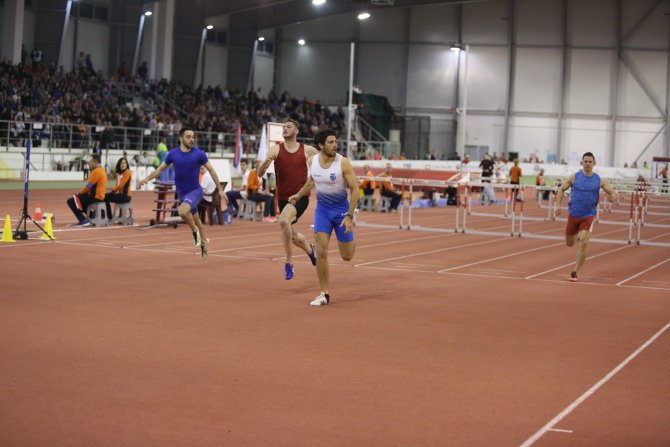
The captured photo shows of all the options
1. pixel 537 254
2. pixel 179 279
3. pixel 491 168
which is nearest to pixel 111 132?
pixel 491 168

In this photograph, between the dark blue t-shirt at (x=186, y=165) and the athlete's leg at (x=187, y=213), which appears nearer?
the athlete's leg at (x=187, y=213)

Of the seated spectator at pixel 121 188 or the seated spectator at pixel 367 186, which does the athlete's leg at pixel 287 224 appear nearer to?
the seated spectator at pixel 121 188

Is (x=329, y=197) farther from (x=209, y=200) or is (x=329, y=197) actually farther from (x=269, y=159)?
(x=209, y=200)

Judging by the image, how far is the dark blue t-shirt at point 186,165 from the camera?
1559cm

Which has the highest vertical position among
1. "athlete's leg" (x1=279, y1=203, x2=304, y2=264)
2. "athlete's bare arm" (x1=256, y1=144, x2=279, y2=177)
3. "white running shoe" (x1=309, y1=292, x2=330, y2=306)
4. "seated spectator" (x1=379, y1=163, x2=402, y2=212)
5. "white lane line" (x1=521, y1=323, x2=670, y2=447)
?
"athlete's bare arm" (x1=256, y1=144, x2=279, y2=177)

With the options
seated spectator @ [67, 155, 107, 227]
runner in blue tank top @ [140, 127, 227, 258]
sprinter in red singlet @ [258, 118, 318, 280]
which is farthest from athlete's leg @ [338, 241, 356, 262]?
seated spectator @ [67, 155, 107, 227]

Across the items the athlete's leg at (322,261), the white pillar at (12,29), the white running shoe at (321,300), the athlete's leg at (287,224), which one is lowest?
the white running shoe at (321,300)

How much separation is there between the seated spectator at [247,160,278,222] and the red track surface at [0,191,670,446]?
31.4 feet

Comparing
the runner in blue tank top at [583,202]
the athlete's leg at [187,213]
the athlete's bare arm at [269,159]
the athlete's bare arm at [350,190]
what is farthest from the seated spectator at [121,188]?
the athlete's bare arm at [350,190]

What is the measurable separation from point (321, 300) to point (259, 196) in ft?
49.2

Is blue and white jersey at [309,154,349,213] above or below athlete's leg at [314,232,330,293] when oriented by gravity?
above

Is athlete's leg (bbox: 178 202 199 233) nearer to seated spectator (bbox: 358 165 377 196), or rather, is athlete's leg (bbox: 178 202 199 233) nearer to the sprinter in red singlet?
the sprinter in red singlet

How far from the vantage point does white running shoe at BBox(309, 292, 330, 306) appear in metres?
11.9

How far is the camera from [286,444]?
5969 mm
